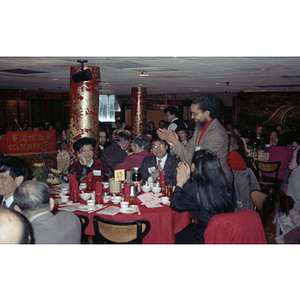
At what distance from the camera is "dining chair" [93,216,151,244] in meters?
2.57

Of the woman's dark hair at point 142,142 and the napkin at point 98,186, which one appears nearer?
the napkin at point 98,186

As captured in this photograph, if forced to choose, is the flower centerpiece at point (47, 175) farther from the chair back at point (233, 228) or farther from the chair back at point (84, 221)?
the chair back at point (233, 228)

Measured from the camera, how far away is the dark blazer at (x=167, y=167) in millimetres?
3969

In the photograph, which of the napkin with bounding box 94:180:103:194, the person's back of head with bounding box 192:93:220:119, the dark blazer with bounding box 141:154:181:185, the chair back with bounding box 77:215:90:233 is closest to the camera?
the chair back with bounding box 77:215:90:233

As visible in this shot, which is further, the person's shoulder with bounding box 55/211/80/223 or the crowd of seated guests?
the crowd of seated guests

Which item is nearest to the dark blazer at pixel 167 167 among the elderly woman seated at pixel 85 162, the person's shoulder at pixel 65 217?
the elderly woman seated at pixel 85 162

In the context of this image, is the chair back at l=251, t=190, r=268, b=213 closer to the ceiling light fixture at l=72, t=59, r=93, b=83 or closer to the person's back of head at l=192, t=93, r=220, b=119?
the person's back of head at l=192, t=93, r=220, b=119

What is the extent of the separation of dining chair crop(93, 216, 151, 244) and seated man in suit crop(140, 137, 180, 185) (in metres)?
1.31

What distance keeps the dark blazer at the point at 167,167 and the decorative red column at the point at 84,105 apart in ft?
5.03

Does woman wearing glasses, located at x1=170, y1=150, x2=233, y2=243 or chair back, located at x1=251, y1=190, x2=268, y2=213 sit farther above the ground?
woman wearing glasses, located at x1=170, y1=150, x2=233, y2=243

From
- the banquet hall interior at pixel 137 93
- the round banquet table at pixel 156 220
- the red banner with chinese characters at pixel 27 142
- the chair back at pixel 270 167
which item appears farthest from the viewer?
the red banner with chinese characters at pixel 27 142

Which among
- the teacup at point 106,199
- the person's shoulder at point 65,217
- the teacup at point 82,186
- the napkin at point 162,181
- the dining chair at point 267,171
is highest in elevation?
the person's shoulder at point 65,217

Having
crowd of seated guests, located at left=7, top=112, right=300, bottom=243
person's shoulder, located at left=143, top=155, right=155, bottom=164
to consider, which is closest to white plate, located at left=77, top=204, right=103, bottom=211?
crowd of seated guests, located at left=7, top=112, right=300, bottom=243

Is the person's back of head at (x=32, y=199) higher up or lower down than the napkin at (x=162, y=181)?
higher up
